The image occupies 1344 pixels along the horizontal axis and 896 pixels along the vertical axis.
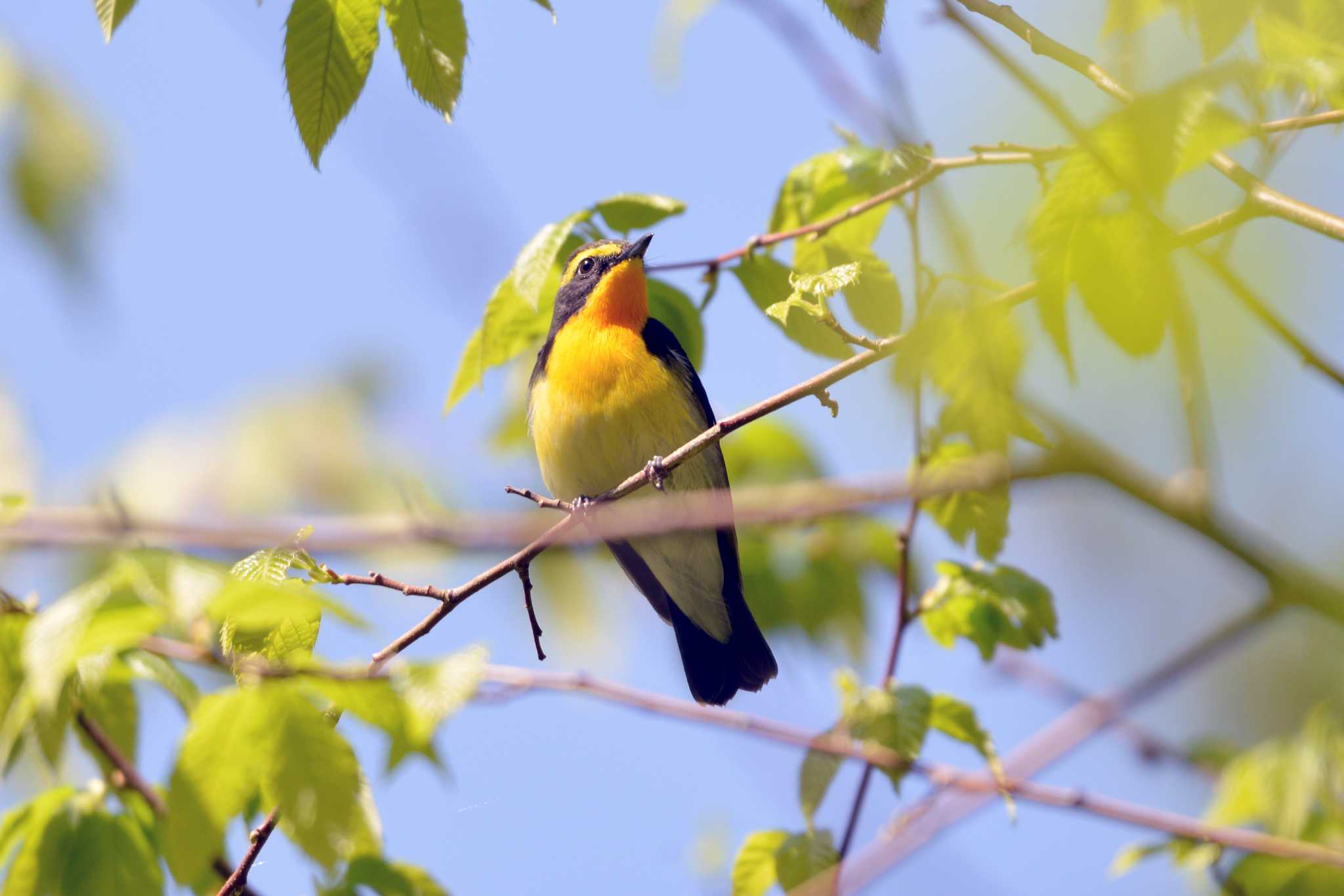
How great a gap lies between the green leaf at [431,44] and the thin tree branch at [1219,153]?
1.20 metres

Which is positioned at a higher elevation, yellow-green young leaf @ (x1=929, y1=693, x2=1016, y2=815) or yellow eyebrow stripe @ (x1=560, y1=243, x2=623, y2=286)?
yellow eyebrow stripe @ (x1=560, y1=243, x2=623, y2=286)

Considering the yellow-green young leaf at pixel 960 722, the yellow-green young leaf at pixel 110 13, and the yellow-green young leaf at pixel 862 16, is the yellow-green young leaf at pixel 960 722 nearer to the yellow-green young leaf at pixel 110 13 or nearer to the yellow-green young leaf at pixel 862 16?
the yellow-green young leaf at pixel 862 16

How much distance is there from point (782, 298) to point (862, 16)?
59.7 inches

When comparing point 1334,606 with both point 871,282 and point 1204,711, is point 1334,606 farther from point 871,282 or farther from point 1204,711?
point 1204,711

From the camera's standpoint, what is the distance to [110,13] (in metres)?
2.80

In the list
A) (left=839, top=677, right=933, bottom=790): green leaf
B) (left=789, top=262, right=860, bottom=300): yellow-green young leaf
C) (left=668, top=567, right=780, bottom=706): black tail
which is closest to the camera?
(left=789, top=262, right=860, bottom=300): yellow-green young leaf

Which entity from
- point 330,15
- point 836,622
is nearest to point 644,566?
point 836,622

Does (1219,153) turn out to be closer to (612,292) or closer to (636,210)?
(636,210)

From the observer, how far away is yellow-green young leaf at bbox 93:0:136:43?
278 centimetres

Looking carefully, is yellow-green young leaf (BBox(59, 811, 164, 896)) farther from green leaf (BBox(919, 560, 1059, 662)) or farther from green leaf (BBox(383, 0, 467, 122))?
green leaf (BBox(919, 560, 1059, 662))

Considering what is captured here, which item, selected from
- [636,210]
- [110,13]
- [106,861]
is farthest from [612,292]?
[106,861]

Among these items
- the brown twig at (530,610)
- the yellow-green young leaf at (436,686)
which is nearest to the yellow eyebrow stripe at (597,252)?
the brown twig at (530,610)

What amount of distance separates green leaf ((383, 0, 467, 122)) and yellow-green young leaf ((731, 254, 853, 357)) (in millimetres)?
1289

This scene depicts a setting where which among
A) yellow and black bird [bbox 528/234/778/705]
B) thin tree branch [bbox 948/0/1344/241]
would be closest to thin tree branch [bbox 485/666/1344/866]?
thin tree branch [bbox 948/0/1344/241]
